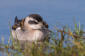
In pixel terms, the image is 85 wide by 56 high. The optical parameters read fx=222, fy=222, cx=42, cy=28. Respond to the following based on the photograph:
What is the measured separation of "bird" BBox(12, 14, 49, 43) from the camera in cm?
711

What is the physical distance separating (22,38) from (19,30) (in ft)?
1.02

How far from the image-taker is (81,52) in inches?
155

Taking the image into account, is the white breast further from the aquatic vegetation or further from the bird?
the aquatic vegetation

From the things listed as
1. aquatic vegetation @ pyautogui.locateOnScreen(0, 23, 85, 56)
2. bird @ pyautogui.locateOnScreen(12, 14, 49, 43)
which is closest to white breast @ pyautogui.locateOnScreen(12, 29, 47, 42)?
bird @ pyautogui.locateOnScreen(12, 14, 49, 43)

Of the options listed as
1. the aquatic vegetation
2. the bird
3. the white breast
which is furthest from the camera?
the white breast

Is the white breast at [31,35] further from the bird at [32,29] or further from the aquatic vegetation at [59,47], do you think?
the aquatic vegetation at [59,47]

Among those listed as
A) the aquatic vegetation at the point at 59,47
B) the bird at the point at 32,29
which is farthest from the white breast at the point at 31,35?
the aquatic vegetation at the point at 59,47

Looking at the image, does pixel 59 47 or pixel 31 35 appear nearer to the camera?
pixel 59 47

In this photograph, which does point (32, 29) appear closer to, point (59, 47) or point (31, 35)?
point (31, 35)

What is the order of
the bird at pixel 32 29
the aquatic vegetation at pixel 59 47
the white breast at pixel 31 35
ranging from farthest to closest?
the white breast at pixel 31 35, the bird at pixel 32 29, the aquatic vegetation at pixel 59 47

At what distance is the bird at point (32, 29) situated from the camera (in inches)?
280

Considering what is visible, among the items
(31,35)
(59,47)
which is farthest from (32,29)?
(59,47)

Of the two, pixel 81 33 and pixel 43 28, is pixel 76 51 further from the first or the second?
pixel 43 28

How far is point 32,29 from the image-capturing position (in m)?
7.42
